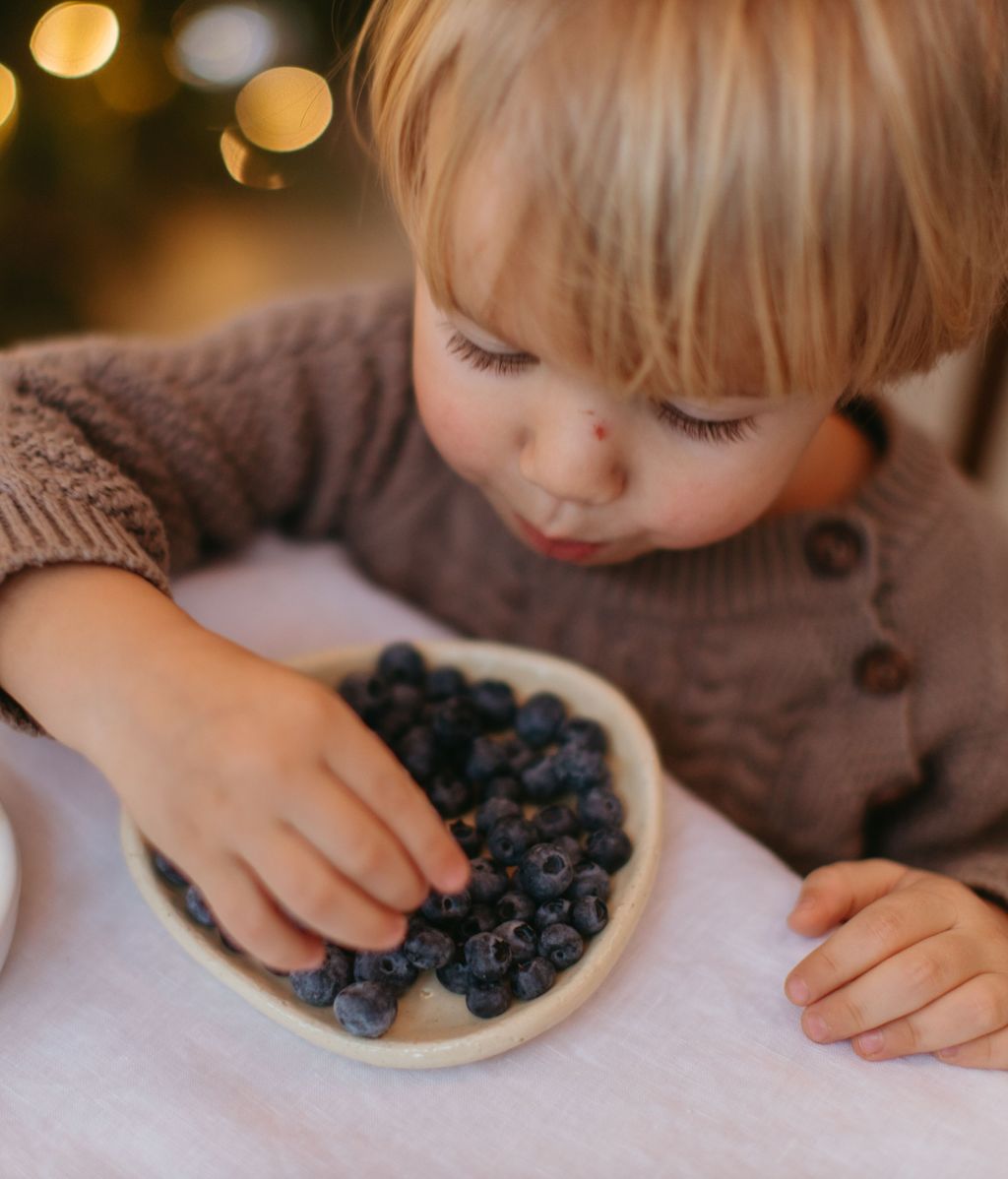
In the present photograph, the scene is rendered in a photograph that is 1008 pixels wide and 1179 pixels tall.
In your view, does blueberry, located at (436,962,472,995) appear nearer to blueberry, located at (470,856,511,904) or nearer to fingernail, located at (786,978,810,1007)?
blueberry, located at (470,856,511,904)

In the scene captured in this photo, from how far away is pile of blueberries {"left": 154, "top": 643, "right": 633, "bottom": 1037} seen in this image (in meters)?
0.53

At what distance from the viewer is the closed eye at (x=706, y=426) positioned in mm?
598

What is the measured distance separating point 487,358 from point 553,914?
309mm

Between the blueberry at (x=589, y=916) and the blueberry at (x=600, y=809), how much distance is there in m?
0.06

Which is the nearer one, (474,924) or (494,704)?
(474,924)

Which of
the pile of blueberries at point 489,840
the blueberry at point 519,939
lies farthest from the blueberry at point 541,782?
the blueberry at point 519,939

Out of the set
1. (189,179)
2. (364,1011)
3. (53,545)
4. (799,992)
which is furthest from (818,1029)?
(189,179)

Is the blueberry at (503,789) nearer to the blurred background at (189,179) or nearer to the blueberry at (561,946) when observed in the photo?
the blueberry at (561,946)

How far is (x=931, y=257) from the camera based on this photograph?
0.52 meters

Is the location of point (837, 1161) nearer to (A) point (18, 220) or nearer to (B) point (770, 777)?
(B) point (770, 777)

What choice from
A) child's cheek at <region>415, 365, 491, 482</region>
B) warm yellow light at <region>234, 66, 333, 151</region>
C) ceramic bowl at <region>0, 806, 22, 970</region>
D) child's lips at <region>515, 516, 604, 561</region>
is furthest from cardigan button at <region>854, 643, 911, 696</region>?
warm yellow light at <region>234, 66, 333, 151</region>

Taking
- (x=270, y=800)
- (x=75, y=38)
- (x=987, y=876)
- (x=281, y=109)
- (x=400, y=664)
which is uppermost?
(x=75, y=38)

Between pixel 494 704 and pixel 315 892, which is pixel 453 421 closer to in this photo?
pixel 494 704

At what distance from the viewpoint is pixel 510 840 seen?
599mm
